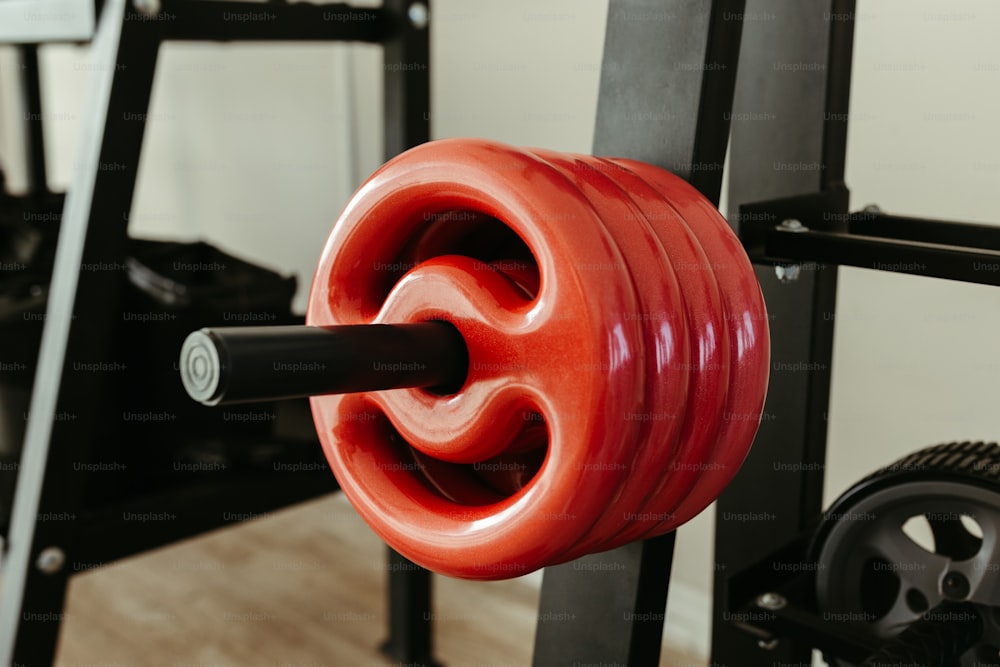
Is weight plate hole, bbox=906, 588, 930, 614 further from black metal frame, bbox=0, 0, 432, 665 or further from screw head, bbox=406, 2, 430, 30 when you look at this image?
screw head, bbox=406, 2, 430, 30

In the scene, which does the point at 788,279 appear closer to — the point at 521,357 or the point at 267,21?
the point at 521,357

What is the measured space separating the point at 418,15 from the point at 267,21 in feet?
0.78

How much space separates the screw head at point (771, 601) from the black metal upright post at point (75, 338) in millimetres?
739

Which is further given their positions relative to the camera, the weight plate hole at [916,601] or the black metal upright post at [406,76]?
the black metal upright post at [406,76]

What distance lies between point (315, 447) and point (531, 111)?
661 mm

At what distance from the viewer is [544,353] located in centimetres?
53

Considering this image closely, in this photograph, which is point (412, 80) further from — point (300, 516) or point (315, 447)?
point (300, 516)

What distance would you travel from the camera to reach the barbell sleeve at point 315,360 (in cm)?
47

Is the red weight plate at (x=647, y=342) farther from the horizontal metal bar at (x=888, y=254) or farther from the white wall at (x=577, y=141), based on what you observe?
the white wall at (x=577, y=141)

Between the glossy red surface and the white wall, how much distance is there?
2.43 feet

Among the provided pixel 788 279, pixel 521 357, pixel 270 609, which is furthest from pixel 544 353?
pixel 270 609

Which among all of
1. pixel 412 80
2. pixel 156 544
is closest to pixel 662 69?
pixel 412 80

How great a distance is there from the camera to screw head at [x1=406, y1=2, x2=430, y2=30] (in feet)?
4.38

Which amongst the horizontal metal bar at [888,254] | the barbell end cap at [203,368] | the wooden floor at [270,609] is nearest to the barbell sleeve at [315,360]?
the barbell end cap at [203,368]
